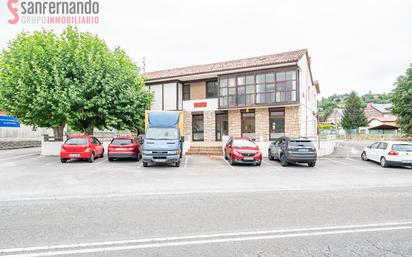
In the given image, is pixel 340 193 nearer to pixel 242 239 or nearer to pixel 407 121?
pixel 242 239

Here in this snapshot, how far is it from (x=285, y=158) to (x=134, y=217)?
11.1 meters

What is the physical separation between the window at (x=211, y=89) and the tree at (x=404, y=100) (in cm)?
1930

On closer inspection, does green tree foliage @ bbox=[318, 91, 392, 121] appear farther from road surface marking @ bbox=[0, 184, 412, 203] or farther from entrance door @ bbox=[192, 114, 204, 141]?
road surface marking @ bbox=[0, 184, 412, 203]

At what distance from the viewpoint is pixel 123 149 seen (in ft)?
51.0

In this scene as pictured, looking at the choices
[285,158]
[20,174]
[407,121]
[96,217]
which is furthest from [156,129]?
[407,121]

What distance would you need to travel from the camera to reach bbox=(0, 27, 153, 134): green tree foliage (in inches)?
640

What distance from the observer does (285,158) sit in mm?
14594

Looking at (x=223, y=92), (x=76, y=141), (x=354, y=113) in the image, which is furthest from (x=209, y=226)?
(x=354, y=113)

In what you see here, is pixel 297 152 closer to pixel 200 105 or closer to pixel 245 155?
pixel 245 155

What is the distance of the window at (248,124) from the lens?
2275 centimetres

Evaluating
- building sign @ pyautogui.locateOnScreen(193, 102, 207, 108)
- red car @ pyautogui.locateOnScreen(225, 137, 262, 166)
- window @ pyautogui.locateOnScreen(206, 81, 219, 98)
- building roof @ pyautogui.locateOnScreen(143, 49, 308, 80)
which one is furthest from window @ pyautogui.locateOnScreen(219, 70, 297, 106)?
red car @ pyautogui.locateOnScreen(225, 137, 262, 166)

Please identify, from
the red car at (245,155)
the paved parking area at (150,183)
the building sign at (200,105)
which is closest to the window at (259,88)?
the building sign at (200,105)

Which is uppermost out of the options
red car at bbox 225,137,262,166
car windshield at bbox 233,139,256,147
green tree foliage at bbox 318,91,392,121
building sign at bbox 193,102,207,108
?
green tree foliage at bbox 318,91,392,121

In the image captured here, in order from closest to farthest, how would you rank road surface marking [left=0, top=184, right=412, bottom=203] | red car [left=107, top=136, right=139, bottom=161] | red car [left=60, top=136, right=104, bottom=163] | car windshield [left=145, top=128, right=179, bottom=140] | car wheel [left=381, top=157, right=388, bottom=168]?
road surface marking [left=0, top=184, right=412, bottom=203], car windshield [left=145, top=128, right=179, bottom=140], car wheel [left=381, top=157, right=388, bottom=168], red car [left=60, top=136, right=104, bottom=163], red car [left=107, top=136, right=139, bottom=161]
